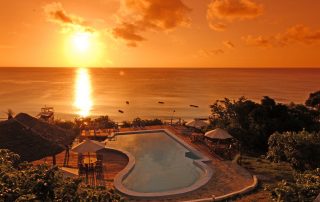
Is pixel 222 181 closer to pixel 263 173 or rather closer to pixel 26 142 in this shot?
pixel 263 173

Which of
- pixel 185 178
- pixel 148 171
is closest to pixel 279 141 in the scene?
pixel 185 178

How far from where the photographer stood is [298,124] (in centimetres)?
2191

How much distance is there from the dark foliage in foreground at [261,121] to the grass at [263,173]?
2944 millimetres

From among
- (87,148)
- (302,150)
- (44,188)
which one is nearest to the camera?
(44,188)

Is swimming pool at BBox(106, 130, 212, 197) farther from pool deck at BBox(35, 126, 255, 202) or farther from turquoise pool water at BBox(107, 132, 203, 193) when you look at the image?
pool deck at BBox(35, 126, 255, 202)

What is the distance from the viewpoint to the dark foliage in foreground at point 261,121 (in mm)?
21203

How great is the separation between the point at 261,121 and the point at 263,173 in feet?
24.1

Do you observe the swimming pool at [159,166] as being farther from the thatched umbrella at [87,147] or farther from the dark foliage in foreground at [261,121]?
the dark foliage in foreground at [261,121]

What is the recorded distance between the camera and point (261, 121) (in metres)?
21.7

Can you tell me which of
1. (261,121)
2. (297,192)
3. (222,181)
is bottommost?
(222,181)

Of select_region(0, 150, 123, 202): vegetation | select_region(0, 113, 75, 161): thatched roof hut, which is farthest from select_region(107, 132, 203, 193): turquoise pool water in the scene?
select_region(0, 150, 123, 202): vegetation

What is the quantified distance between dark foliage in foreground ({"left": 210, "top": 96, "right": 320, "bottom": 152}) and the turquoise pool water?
502 cm

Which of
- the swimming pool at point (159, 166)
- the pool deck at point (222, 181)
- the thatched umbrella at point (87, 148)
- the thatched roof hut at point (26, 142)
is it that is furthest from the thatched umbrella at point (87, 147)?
the pool deck at point (222, 181)

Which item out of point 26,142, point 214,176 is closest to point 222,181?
point 214,176
